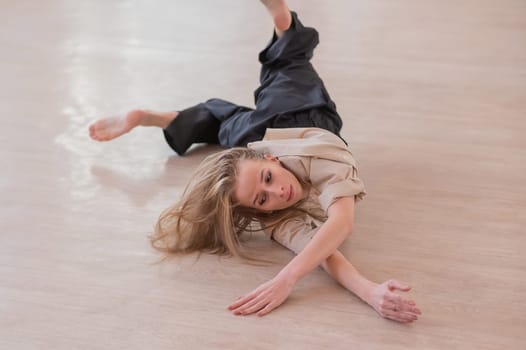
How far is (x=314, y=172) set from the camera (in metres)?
1.53

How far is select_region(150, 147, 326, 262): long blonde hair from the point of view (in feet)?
4.91

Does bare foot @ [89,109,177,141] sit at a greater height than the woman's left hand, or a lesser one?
greater

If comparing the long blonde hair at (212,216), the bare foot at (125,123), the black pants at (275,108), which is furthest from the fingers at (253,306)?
the bare foot at (125,123)

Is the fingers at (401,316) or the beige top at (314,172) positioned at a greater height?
the beige top at (314,172)

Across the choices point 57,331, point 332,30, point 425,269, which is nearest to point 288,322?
point 425,269

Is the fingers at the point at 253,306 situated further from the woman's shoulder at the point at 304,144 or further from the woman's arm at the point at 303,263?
the woman's shoulder at the point at 304,144

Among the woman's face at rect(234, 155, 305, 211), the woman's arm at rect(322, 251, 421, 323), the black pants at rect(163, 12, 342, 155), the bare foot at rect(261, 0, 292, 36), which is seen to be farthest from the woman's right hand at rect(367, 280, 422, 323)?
the bare foot at rect(261, 0, 292, 36)

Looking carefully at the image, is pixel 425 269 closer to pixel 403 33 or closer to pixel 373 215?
pixel 373 215

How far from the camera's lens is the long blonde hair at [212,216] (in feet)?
4.91

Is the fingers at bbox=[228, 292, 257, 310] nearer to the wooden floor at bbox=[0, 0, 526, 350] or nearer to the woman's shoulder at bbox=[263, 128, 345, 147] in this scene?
the wooden floor at bbox=[0, 0, 526, 350]

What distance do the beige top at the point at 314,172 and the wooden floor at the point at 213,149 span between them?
62 mm

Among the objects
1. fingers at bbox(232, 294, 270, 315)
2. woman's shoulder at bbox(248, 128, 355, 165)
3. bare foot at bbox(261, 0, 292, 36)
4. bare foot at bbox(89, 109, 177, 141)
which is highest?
bare foot at bbox(261, 0, 292, 36)

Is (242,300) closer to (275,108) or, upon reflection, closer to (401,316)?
(401,316)

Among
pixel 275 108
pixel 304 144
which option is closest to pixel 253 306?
pixel 304 144
